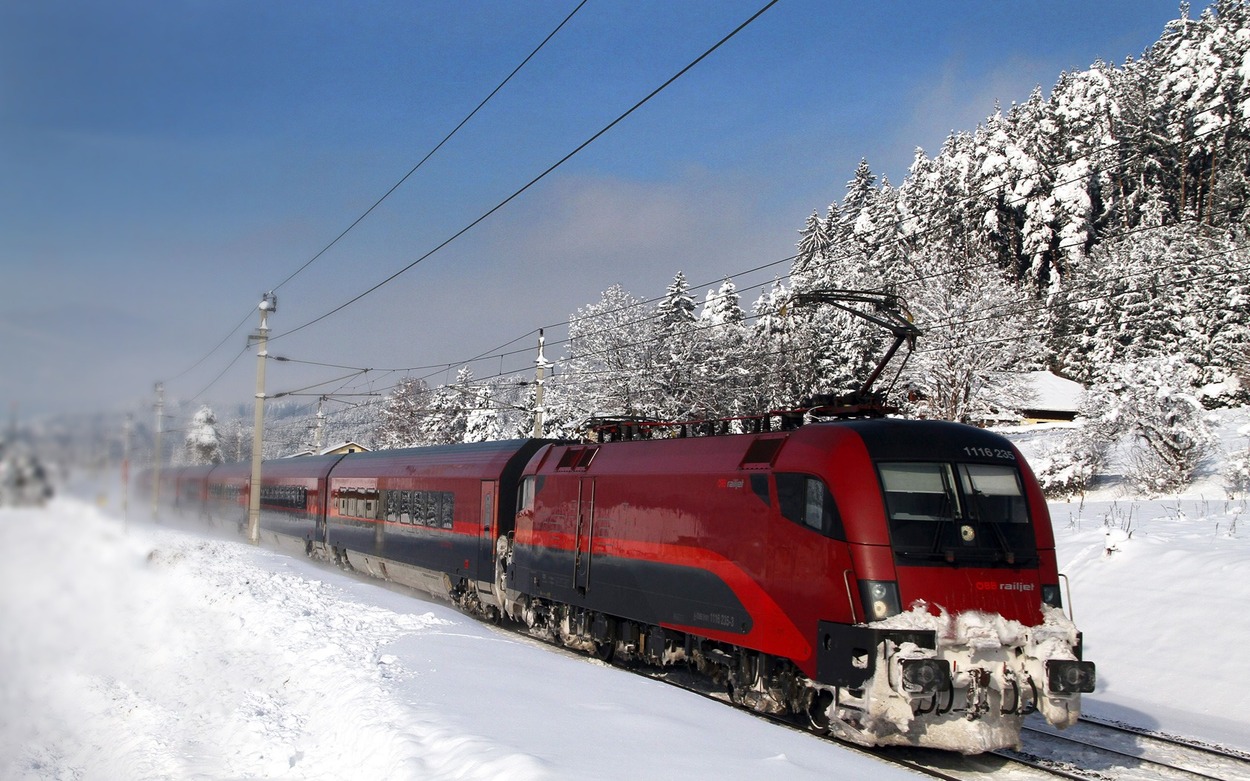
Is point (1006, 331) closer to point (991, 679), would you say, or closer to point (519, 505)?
point (519, 505)

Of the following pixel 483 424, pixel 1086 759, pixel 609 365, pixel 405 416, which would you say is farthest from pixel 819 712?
pixel 405 416

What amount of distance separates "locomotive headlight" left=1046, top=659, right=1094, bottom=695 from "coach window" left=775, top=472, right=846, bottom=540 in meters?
2.28

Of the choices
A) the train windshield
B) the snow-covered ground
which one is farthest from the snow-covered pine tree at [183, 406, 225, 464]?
the train windshield

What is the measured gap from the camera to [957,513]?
32.6 feet

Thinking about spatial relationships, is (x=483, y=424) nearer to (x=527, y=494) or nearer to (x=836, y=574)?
(x=527, y=494)

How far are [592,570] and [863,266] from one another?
153 feet

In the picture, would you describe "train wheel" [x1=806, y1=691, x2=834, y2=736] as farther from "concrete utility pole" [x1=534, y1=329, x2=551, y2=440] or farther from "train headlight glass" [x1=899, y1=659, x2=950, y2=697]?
"concrete utility pole" [x1=534, y1=329, x2=551, y2=440]

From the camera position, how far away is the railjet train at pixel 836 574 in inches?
365

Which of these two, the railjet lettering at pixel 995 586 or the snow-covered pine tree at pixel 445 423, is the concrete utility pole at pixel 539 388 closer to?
the railjet lettering at pixel 995 586

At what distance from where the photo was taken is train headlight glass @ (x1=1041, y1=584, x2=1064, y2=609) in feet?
32.5

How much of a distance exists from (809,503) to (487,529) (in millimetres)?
10665

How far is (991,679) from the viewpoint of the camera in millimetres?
9250

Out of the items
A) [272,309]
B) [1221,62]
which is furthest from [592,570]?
[1221,62]

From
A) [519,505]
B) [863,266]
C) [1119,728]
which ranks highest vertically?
[863,266]
